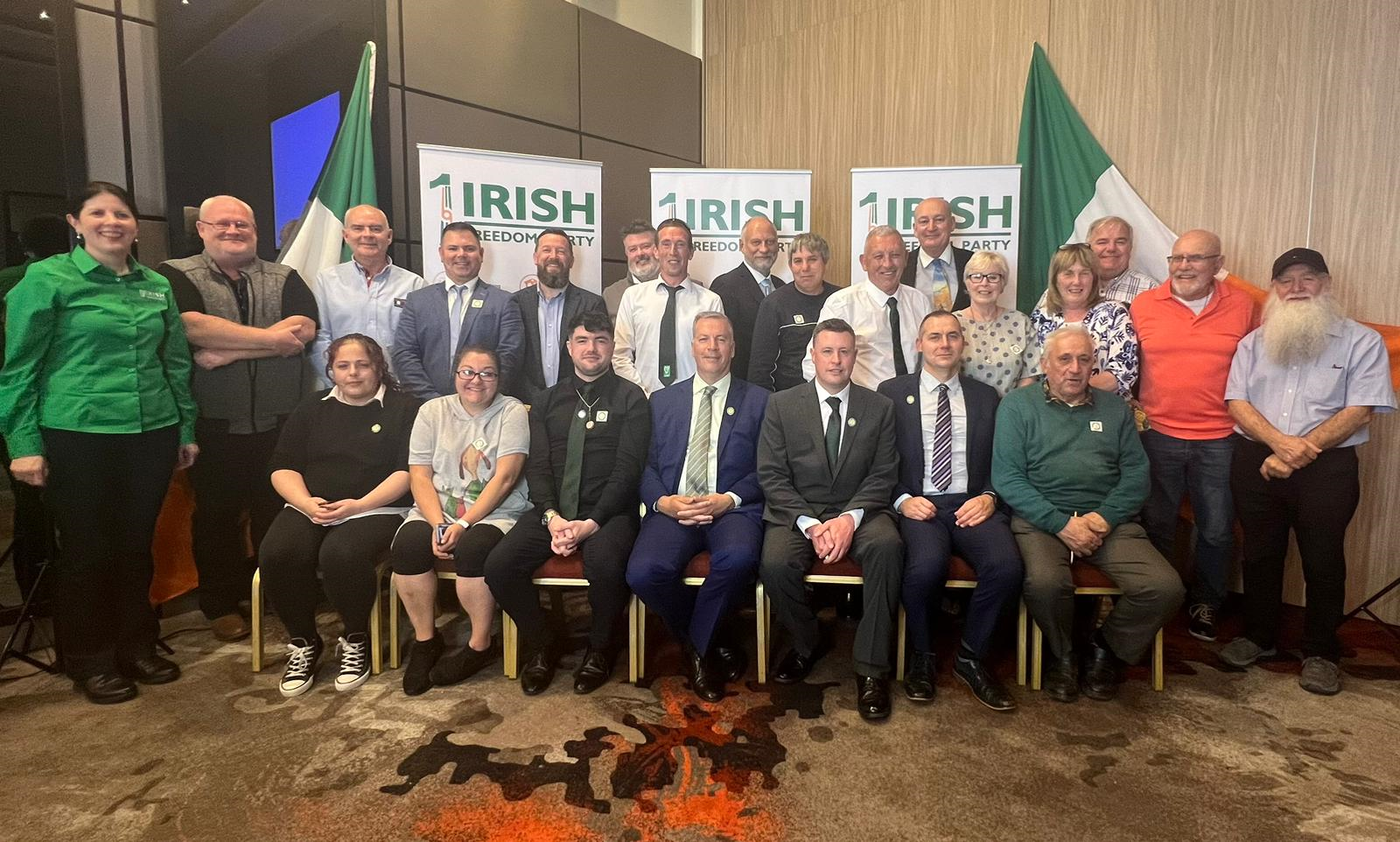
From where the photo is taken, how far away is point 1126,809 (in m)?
2.04

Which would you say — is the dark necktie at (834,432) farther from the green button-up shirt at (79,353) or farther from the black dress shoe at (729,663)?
the green button-up shirt at (79,353)

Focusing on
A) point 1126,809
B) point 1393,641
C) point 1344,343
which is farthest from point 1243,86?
point 1126,809

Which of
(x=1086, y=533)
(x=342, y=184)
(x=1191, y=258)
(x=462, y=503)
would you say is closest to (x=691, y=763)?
(x=462, y=503)

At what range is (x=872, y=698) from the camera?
8.32ft

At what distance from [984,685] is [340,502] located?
2.50 metres

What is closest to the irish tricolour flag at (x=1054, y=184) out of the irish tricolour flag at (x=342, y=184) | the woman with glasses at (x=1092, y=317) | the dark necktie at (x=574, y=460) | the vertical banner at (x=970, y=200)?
the vertical banner at (x=970, y=200)

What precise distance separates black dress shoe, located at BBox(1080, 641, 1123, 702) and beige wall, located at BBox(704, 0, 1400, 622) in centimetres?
173

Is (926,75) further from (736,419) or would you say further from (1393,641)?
(1393,641)

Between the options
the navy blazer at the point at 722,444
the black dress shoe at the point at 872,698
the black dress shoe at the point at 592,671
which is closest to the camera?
the black dress shoe at the point at 872,698

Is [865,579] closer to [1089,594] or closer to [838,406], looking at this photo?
[838,406]

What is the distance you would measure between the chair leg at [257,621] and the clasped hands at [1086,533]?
303 centimetres

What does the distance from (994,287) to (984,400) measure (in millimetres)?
543

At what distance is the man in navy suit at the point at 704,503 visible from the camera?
2.68m

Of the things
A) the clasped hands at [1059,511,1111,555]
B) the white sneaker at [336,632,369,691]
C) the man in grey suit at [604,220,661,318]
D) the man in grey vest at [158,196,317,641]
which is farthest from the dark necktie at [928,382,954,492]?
the man in grey vest at [158,196,317,641]
